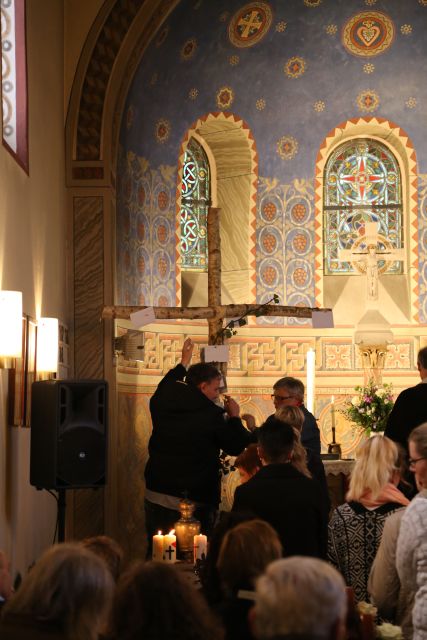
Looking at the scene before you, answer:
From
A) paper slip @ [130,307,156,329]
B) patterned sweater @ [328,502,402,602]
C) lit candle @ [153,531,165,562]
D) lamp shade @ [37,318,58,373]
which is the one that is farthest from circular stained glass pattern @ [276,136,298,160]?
patterned sweater @ [328,502,402,602]

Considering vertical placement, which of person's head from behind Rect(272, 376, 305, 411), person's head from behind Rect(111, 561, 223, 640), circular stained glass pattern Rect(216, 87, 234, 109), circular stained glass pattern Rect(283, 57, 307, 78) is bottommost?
person's head from behind Rect(111, 561, 223, 640)

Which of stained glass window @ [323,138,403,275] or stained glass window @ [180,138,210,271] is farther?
stained glass window @ [323,138,403,275]

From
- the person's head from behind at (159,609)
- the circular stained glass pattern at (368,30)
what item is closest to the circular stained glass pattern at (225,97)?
the circular stained glass pattern at (368,30)

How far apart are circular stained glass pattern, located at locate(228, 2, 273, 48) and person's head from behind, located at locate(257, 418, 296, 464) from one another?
764 centimetres

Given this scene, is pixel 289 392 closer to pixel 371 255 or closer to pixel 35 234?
pixel 35 234

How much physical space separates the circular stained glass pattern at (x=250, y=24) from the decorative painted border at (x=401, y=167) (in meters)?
1.36

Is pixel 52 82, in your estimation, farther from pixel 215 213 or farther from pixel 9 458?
pixel 9 458

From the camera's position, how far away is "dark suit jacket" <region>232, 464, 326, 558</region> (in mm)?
4590

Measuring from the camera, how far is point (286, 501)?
181 inches

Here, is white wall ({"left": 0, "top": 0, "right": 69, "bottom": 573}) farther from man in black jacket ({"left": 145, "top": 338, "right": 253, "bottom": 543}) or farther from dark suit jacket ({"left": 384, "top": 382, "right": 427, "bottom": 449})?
dark suit jacket ({"left": 384, "top": 382, "right": 427, "bottom": 449})

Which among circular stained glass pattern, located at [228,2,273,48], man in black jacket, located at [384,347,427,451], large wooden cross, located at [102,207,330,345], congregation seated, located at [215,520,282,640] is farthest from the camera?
circular stained glass pattern, located at [228,2,273,48]

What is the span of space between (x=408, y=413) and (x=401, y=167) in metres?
6.38

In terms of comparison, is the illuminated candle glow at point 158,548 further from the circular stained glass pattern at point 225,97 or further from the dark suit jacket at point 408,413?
the circular stained glass pattern at point 225,97

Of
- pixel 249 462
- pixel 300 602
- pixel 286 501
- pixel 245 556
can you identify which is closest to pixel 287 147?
pixel 249 462
